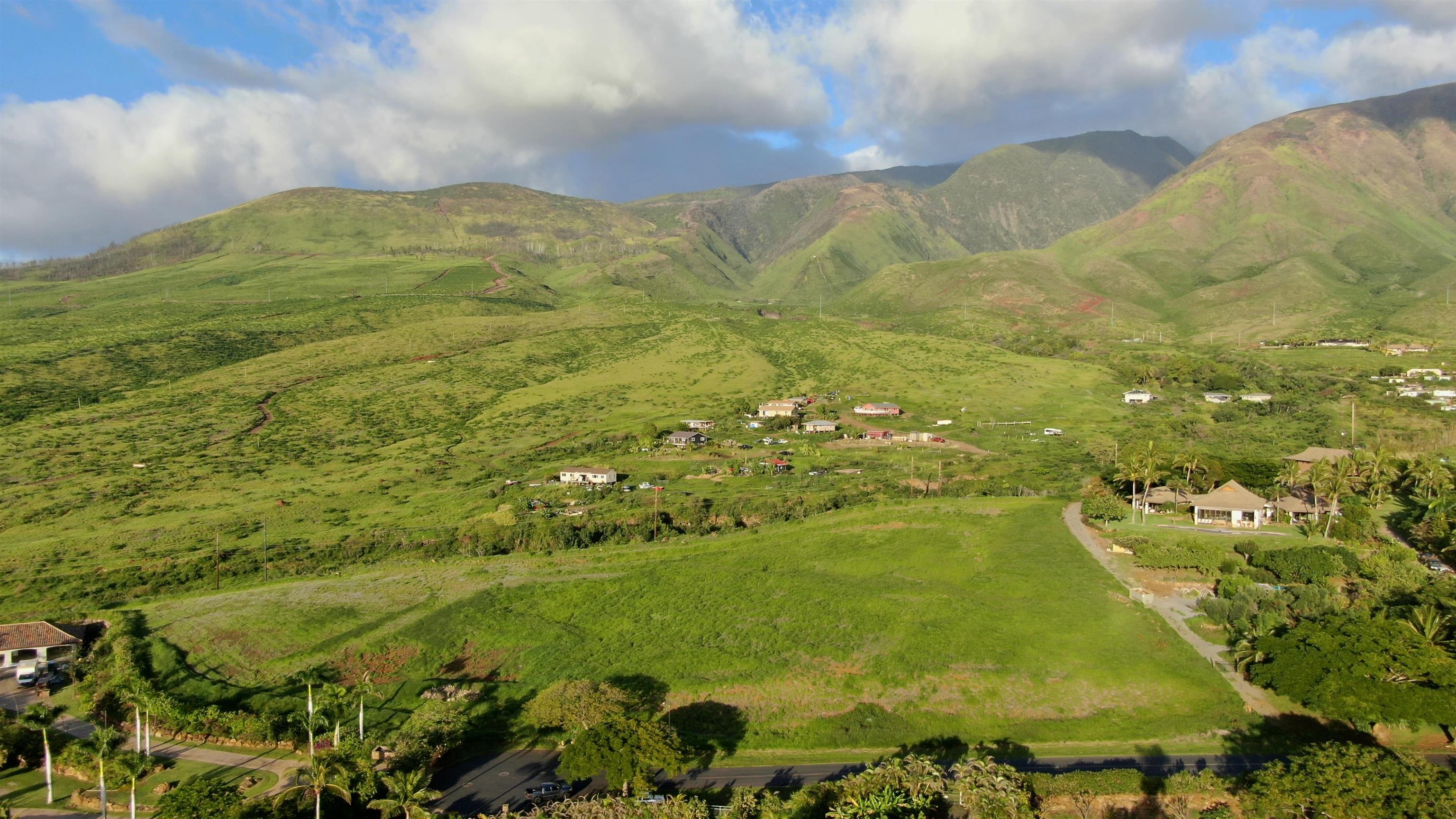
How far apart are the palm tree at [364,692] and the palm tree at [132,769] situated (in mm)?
6927

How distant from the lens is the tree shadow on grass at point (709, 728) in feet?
110

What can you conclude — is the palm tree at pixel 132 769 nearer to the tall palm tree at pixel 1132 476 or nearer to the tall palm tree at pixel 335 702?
the tall palm tree at pixel 335 702

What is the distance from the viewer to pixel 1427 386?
107750mm

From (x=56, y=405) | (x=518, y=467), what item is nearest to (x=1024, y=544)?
(x=518, y=467)

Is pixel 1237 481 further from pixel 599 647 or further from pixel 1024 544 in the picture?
pixel 599 647

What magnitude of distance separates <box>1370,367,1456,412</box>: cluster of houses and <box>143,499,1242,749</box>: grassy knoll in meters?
72.3

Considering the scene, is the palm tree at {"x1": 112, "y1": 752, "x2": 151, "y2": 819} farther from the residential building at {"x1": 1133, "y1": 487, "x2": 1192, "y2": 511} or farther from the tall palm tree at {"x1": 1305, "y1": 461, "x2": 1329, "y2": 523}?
the tall palm tree at {"x1": 1305, "y1": 461, "x2": 1329, "y2": 523}

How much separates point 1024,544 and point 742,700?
84.3 ft

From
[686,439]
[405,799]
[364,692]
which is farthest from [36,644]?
[686,439]

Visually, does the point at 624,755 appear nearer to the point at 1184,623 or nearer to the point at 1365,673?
the point at 1365,673

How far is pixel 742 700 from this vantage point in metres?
37.3

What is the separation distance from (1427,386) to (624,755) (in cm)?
11995

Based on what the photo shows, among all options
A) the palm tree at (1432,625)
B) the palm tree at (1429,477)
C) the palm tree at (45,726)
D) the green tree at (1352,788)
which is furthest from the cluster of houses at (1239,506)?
the palm tree at (45,726)

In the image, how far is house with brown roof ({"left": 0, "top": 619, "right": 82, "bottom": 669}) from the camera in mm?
42625
